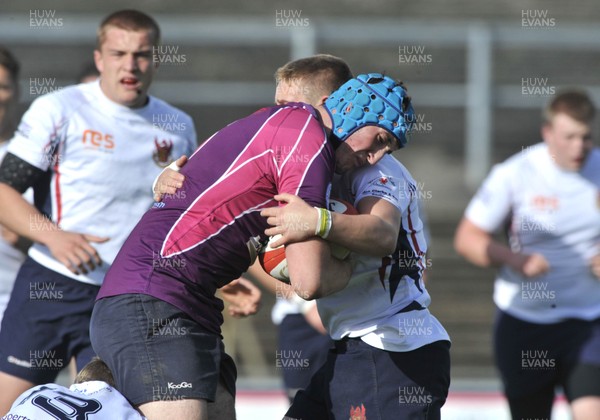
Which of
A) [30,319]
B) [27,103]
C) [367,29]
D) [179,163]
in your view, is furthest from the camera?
[27,103]

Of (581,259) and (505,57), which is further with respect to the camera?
(505,57)

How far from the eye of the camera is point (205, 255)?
346 cm

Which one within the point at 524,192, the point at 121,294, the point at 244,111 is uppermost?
the point at 244,111

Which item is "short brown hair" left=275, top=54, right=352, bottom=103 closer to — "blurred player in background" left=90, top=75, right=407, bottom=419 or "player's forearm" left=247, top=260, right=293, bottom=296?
"blurred player in background" left=90, top=75, right=407, bottom=419

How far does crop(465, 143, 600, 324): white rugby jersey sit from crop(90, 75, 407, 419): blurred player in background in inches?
111

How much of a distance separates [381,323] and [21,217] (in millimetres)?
2062

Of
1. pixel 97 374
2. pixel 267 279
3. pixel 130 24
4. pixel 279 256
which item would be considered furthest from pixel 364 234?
pixel 130 24

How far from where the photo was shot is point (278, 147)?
3424mm

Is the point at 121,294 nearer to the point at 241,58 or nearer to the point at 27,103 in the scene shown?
the point at 27,103

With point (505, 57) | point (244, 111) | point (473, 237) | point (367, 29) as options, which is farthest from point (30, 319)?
point (505, 57)

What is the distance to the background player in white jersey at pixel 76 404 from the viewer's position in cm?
321

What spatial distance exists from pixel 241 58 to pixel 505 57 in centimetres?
403

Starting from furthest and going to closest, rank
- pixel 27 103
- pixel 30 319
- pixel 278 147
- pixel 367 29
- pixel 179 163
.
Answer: pixel 27 103, pixel 367 29, pixel 30 319, pixel 179 163, pixel 278 147

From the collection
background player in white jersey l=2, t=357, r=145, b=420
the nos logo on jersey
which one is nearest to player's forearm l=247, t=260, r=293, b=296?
the nos logo on jersey
